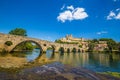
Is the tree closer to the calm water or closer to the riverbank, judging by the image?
the calm water

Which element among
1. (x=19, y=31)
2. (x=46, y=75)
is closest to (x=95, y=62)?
(x=46, y=75)

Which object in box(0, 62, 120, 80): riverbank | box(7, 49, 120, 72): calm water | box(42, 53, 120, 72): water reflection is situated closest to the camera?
box(0, 62, 120, 80): riverbank

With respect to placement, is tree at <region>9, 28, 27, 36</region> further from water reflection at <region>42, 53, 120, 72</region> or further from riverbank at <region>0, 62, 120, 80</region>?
riverbank at <region>0, 62, 120, 80</region>

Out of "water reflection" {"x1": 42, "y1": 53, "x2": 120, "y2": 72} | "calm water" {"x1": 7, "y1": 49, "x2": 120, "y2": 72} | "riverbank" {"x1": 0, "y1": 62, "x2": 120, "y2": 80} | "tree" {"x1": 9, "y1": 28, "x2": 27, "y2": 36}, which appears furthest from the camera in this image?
"tree" {"x1": 9, "y1": 28, "x2": 27, "y2": 36}

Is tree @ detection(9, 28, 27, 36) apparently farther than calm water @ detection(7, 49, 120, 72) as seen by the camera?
Yes

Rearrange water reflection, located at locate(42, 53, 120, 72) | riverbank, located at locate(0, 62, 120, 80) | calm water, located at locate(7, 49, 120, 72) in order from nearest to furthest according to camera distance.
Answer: riverbank, located at locate(0, 62, 120, 80), water reflection, located at locate(42, 53, 120, 72), calm water, located at locate(7, 49, 120, 72)

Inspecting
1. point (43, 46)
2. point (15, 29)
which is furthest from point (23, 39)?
point (15, 29)

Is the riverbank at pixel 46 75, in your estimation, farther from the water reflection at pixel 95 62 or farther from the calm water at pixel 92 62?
the water reflection at pixel 95 62

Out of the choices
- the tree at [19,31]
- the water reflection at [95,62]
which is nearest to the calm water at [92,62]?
the water reflection at [95,62]

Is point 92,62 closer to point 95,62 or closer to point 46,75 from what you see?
point 95,62

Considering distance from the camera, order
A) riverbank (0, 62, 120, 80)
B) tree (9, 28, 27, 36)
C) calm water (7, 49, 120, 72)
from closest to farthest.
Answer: riverbank (0, 62, 120, 80), calm water (7, 49, 120, 72), tree (9, 28, 27, 36)

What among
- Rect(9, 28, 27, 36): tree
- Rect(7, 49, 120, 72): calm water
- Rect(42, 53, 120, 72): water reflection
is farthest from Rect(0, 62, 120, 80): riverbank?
Rect(9, 28, 27, 36): tree

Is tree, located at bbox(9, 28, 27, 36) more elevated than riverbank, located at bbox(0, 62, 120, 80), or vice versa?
tree, located at bbox(9, 28, 27, 36)

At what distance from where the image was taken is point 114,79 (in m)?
20.7
